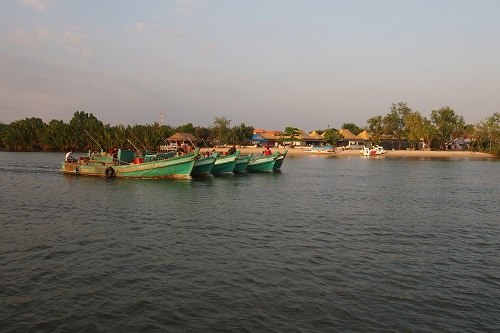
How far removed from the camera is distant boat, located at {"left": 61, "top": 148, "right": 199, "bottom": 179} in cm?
3516

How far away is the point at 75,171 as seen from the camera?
129ft

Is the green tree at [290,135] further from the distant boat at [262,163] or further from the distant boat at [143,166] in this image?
the distant boat at [143,166]

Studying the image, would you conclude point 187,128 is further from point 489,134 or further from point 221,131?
point 489,134

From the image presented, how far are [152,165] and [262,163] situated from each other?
15.9 m

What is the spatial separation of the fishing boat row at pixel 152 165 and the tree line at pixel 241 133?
54046 mm

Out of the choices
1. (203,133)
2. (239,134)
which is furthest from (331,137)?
(203,133)

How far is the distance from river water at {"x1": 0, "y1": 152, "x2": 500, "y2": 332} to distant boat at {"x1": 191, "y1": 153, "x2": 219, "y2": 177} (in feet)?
46.4

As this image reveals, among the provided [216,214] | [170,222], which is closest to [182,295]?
[170,222]

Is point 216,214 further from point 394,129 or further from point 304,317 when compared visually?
point 394,129

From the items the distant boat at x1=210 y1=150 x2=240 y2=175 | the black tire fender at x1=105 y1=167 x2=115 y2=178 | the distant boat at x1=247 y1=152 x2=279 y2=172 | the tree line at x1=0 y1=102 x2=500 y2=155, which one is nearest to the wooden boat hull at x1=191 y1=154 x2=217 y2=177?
the distant boat at x1=210 y1=150 x2=240 y2=175

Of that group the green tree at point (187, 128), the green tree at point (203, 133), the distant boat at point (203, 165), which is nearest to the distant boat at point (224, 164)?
the distant boat at point (203, 165)

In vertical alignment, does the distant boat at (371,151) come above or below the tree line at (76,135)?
below

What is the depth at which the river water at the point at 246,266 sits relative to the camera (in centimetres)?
894

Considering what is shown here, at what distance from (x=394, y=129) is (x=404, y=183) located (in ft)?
242
